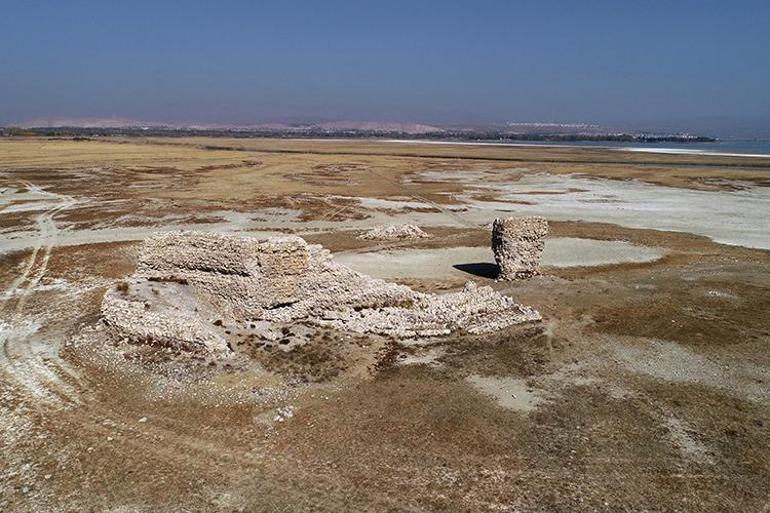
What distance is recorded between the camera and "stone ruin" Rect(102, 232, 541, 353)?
16.2m

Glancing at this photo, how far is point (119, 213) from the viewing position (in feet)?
126

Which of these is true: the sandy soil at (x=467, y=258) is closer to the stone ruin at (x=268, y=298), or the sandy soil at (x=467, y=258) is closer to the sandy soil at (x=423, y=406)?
the sandy soil at (x=423, y=406)

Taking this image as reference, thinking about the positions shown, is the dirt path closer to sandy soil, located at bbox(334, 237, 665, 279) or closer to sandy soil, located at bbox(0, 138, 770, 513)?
sandy soil, located at bbox(0, 138, 770, 513)

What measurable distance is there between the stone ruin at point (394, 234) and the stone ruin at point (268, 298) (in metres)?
13.2

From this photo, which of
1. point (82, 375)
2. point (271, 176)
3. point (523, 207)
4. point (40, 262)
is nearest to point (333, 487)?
point (82, 375)

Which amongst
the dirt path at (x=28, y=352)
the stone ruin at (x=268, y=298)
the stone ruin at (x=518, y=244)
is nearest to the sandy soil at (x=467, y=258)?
the stone ruin at (x=518, y=244)

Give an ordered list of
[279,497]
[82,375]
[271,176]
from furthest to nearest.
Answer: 1. [271,176]
2. [82,375]
3. [279,497]

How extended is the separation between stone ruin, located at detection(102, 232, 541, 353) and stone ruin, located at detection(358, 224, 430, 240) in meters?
13.2

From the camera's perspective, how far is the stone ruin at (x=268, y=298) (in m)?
16.2

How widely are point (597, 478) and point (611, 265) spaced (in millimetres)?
17313

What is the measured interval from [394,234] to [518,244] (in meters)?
9.88

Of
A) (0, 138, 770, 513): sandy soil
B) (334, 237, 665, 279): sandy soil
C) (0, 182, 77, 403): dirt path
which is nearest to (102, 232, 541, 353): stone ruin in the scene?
(0, 138, 770, 513): sandy soil

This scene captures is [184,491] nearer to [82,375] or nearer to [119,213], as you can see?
[82,375]

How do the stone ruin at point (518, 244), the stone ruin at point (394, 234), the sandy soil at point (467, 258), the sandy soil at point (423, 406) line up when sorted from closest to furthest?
the sandy soil at point (423, 406), the stone ruin at point (518, 244), the sandy soil at point (467, 258), the stone ruin at point (394, 234)
